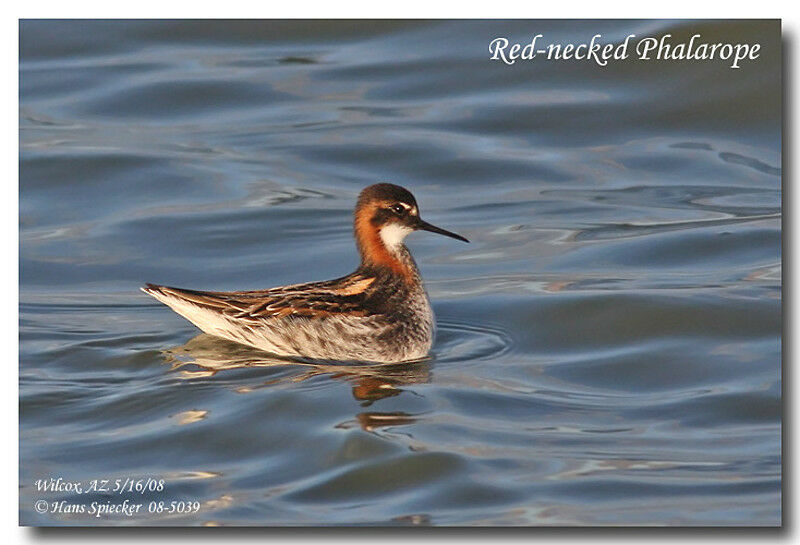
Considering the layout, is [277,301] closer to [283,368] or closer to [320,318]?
[320,318]

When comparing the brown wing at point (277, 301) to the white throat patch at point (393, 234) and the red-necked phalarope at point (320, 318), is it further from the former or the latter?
the white throat patch at point (393, 234)

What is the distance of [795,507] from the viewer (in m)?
8.55

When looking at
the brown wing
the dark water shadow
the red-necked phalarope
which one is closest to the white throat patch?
the red-necked phalarope

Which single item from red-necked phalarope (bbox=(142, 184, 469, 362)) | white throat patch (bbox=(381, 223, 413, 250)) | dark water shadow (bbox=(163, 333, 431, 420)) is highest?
white throat patch (bbox=(381, 223, 413, 250))

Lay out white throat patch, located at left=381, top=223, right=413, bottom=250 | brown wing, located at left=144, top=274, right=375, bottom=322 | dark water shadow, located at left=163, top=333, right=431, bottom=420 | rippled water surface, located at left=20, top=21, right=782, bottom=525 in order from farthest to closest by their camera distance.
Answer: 1. white throat patch, located at left=381, top=223, right=413, bottom=250
2. brown wing, located at left=144, top=274, right=375, bottom=322
3. dark water shadow, located at left=163, top=333, right=431, bottom=420
4. rippled water surface, located at left=20, top=21, right=782, bottom=525

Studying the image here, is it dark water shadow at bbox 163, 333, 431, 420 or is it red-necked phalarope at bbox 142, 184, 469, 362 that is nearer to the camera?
dark water shadow at bbox 163, 333, 431, 420

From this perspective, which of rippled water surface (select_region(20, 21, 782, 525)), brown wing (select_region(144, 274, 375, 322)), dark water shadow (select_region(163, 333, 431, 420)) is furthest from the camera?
brown wing (select_region(144, 274, 375, 322))

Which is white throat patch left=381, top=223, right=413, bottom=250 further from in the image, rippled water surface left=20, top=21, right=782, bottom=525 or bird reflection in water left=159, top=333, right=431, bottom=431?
bird reflection in water left=159, top=333, right=431, bottom=431

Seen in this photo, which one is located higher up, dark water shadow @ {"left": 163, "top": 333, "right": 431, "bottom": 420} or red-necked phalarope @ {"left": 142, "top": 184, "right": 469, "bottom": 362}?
red-necked phalarope @ {"left": 142, "top": 184, "right": 469, "bottom": 362}

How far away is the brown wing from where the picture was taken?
10.4 metres

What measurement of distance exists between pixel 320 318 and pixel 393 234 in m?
0.87

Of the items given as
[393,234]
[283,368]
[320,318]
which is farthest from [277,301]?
[393,234]

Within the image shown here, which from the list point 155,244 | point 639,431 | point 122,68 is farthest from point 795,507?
point 122,68

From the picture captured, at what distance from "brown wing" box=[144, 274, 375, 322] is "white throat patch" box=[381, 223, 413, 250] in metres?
0.48
